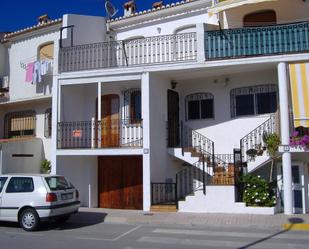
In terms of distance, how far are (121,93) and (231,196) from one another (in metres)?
7.00

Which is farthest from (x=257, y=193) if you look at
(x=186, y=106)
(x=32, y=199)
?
(x=32, y=199)

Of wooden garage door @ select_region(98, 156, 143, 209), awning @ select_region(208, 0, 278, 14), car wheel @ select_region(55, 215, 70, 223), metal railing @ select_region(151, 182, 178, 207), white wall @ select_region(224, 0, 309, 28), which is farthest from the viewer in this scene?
wooden garage door @ select_region(98, 156, 143, 209)

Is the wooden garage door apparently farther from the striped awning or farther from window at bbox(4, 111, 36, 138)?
the striped awning

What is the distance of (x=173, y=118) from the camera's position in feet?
60.4

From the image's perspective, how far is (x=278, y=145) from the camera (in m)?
15.0

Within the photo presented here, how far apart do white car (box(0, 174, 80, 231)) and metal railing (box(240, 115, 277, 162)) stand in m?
7.29

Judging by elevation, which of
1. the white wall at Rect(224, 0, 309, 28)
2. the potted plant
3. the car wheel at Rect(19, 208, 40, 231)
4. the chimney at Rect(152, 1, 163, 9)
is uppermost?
the chimney at Rect(152, 1, 163, 9)

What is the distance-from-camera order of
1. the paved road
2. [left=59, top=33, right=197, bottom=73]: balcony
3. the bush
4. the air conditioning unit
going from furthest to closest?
1. the air conditioning unit
2. [left=59, top=33, right=197, bottom=73]: balcony
3. the bush
4. the paved road

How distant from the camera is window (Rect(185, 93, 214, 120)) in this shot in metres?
18.2

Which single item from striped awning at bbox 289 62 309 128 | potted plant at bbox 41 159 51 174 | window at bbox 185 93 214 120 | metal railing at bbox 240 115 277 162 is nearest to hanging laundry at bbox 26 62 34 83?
potted plant at bbox 41 159 51 174

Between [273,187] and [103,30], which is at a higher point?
[103,30]

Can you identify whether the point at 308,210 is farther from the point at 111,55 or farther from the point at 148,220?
the point at 111,55

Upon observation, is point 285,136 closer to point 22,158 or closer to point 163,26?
point 163,26

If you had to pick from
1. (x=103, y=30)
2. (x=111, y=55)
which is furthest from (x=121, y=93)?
(x=103, y=30)
